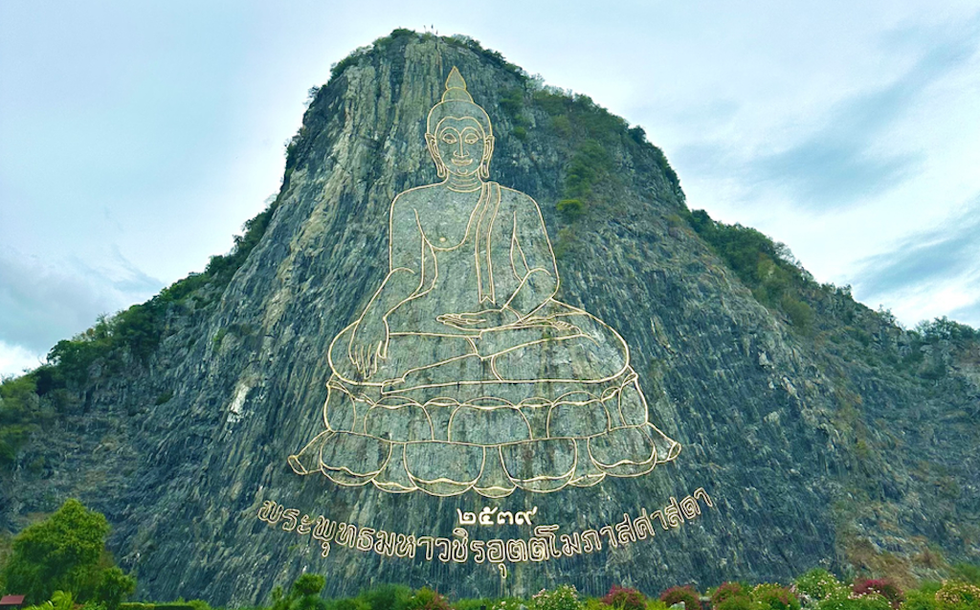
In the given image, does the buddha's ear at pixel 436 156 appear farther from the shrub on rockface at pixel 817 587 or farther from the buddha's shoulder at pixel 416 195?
the shrub on rockface at pixel 817 587

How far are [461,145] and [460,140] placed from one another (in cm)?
20

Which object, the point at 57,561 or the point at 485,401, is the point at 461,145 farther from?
the point at 57,561

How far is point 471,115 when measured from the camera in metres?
24.9

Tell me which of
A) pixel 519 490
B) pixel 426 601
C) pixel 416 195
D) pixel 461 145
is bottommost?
pixel 426 601

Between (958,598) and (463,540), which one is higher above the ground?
(463,540)

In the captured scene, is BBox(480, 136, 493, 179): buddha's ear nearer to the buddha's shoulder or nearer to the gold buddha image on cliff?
the gold buddha image on cliff

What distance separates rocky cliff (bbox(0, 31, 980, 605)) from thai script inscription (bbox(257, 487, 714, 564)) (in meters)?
0.06

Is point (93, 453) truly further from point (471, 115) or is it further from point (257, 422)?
point (471, 115)

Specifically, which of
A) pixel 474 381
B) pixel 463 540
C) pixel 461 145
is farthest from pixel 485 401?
pixel 461 145

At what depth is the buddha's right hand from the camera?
18953 mm

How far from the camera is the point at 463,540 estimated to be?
16.4m

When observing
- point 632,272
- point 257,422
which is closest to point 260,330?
point 257,422

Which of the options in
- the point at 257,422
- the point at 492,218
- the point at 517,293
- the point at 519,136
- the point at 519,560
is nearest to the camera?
the point at 519,560

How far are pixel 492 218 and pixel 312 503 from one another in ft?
34.6
